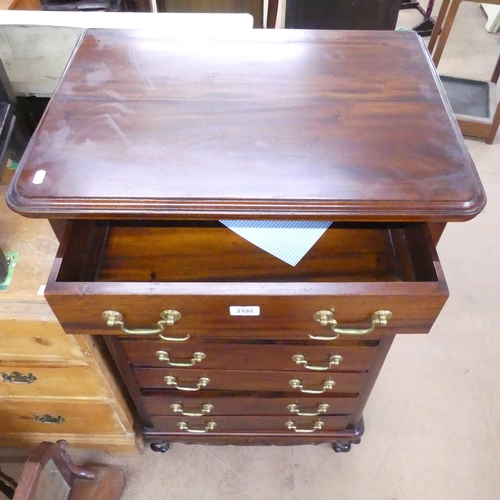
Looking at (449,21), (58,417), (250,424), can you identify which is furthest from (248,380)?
(449,21)

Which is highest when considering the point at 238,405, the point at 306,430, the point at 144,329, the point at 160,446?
the point at 144,329

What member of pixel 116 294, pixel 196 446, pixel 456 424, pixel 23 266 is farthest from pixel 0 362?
pixel 456 424

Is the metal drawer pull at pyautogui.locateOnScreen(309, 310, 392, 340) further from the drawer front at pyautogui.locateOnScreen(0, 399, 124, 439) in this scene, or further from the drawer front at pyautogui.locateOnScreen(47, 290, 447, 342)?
the drawer front at pyautogui.locateOnScreen(0, 399, 124, 439)

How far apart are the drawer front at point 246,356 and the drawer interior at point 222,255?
4.9 inches

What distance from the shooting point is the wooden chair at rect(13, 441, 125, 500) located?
30.7 inches

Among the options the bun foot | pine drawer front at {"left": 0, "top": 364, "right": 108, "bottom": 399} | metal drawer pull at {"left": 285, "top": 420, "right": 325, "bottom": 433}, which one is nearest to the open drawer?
pine drawer front at {"left": 0, "top": 364, "right": 108, "bottom": 399}

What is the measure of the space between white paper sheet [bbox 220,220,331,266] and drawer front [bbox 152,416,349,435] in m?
0.43

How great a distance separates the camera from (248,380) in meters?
0.87

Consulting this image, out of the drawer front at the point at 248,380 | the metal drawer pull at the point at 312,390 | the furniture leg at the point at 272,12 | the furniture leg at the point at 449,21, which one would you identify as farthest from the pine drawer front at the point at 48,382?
the furniture leg at the point at 449,21

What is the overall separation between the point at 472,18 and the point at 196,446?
251 centimetres

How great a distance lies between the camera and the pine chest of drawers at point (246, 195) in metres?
0.58

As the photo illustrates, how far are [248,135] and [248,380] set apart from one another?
0.45m

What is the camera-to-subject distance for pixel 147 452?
1129mm

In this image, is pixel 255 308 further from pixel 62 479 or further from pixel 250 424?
pixel 62 479
